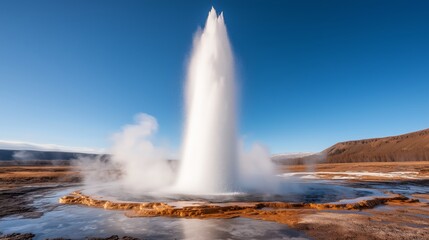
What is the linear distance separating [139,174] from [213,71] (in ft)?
57.8

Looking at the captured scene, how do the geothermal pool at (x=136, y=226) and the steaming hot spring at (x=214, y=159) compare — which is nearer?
the geothermal pool at (x=136, y=226)

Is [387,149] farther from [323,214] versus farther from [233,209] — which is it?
[233,209]

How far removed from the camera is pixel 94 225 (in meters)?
11.0

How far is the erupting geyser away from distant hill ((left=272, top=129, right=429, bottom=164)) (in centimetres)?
9202

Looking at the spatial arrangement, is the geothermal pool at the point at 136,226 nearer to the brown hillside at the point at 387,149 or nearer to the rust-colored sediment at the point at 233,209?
the rust-colored sediment at the point at 233,209

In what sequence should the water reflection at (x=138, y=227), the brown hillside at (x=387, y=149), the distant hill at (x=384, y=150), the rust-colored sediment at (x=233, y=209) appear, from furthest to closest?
1. the distant hill at (x=384, y=150)
2. the brown hillside at (x=387, y=149)
3. the rust-colored sediment at (x=233, y=209)
4. the water reflection at (x=138, y=227)

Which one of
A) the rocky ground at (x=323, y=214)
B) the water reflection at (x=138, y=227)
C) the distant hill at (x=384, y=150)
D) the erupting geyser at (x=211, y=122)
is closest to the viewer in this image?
the water reflection at (x=138, y=227)

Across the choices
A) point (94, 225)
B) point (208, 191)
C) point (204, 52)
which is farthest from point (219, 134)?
point (94, 225)

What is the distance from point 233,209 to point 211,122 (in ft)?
28.3

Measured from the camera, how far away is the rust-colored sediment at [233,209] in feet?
41.3

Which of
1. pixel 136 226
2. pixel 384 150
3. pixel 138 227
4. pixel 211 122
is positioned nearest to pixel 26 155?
pixel 211 122

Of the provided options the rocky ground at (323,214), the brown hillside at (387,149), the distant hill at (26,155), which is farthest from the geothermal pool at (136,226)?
the distant hill at (26,155)

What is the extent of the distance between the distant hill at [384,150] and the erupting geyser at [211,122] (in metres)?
92.0

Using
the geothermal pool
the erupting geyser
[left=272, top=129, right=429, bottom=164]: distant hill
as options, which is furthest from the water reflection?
[left=272, top=129, right=429, bottom=164]: distant hill
